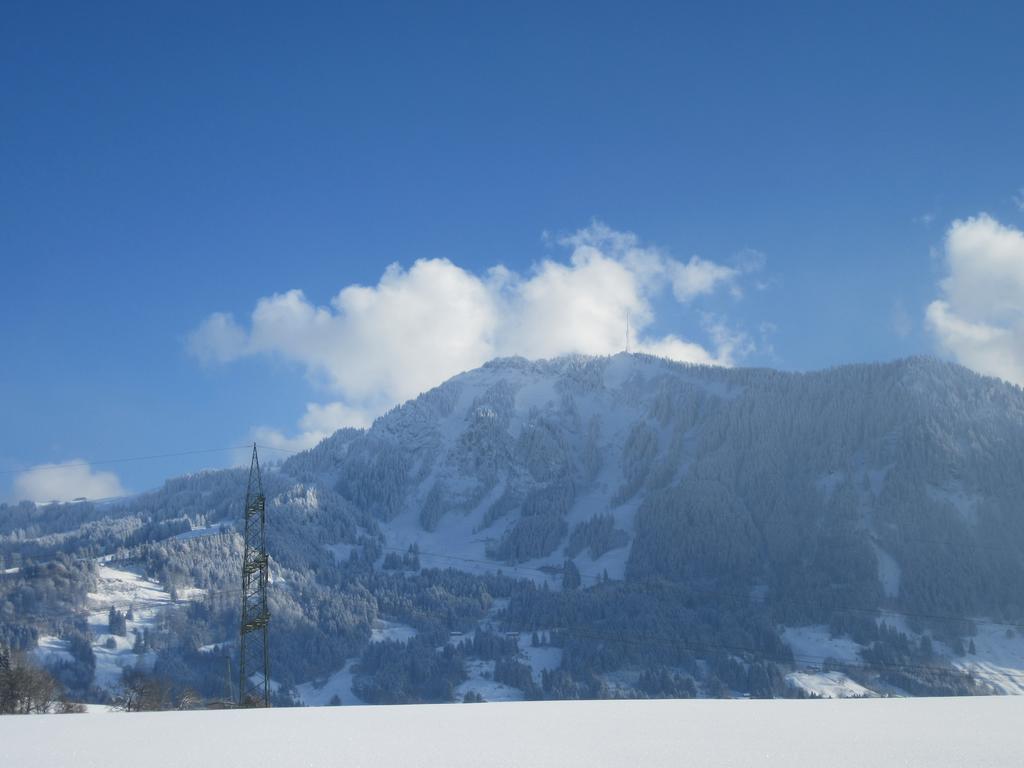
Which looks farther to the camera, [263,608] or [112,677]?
[112,677]

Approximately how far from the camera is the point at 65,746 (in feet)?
60.3

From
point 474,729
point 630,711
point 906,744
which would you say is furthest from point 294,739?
point 906,744

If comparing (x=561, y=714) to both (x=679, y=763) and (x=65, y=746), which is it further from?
(x=65, y=746)

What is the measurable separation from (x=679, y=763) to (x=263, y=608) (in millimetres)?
44804

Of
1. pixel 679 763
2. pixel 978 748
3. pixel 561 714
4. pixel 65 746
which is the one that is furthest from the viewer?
pixel 561 714

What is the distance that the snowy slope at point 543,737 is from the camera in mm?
16125

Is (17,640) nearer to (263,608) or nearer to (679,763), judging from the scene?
(263,608)

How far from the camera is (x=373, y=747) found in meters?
17.6

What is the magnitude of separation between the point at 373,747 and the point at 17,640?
205 m

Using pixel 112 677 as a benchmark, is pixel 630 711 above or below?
above

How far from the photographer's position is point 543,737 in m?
18.5

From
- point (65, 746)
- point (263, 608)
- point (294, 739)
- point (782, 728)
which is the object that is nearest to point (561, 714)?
point (782, 728)

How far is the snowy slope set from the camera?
16125 mm

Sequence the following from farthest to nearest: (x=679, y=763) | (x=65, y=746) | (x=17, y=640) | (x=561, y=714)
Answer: (x=17, y=640), (x=561, y=714), (x=65, y=746), (x=679, y=763)
